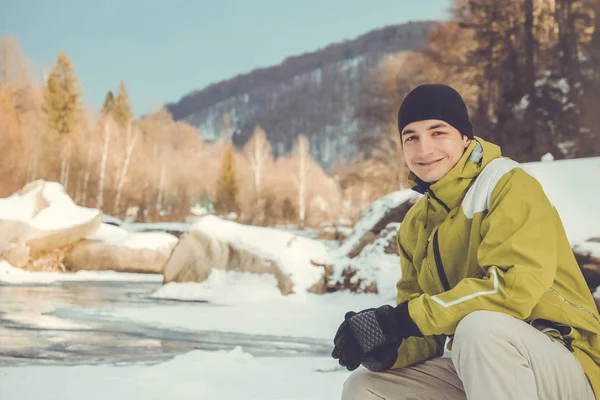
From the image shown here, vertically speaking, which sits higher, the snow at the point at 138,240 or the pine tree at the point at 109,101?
the pine tree at the point at 109,101

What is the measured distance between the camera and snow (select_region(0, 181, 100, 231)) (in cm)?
750

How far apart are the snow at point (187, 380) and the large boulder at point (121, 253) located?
5569 millimetres

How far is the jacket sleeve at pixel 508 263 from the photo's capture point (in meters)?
0.78

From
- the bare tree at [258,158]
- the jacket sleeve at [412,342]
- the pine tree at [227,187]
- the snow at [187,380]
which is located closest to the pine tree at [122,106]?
the pine tree at [227,187]

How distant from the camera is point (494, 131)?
8.55m

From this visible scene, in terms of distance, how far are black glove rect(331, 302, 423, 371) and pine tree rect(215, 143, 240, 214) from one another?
14.0 metres

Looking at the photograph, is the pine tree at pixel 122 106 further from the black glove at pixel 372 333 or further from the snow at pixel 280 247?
the black glove at pixel 372 333

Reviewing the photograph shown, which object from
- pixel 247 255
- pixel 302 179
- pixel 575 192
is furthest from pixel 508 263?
pixel 302 179

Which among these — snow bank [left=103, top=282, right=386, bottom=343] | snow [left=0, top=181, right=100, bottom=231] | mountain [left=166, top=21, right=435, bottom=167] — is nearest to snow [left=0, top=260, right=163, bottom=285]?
snow [left=0, top=181, right=100, bottom=231]

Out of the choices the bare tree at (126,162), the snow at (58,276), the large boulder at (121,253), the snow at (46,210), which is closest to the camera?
the snow at (58,276)

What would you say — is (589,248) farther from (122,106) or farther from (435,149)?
(122,106)

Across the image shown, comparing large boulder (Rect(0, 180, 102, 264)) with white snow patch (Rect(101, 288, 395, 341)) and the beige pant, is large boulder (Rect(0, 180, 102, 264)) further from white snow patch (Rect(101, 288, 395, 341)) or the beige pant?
the beige pant

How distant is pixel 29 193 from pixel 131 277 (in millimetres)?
2315

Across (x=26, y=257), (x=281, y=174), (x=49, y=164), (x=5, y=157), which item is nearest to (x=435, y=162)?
(x=26, y=257)
